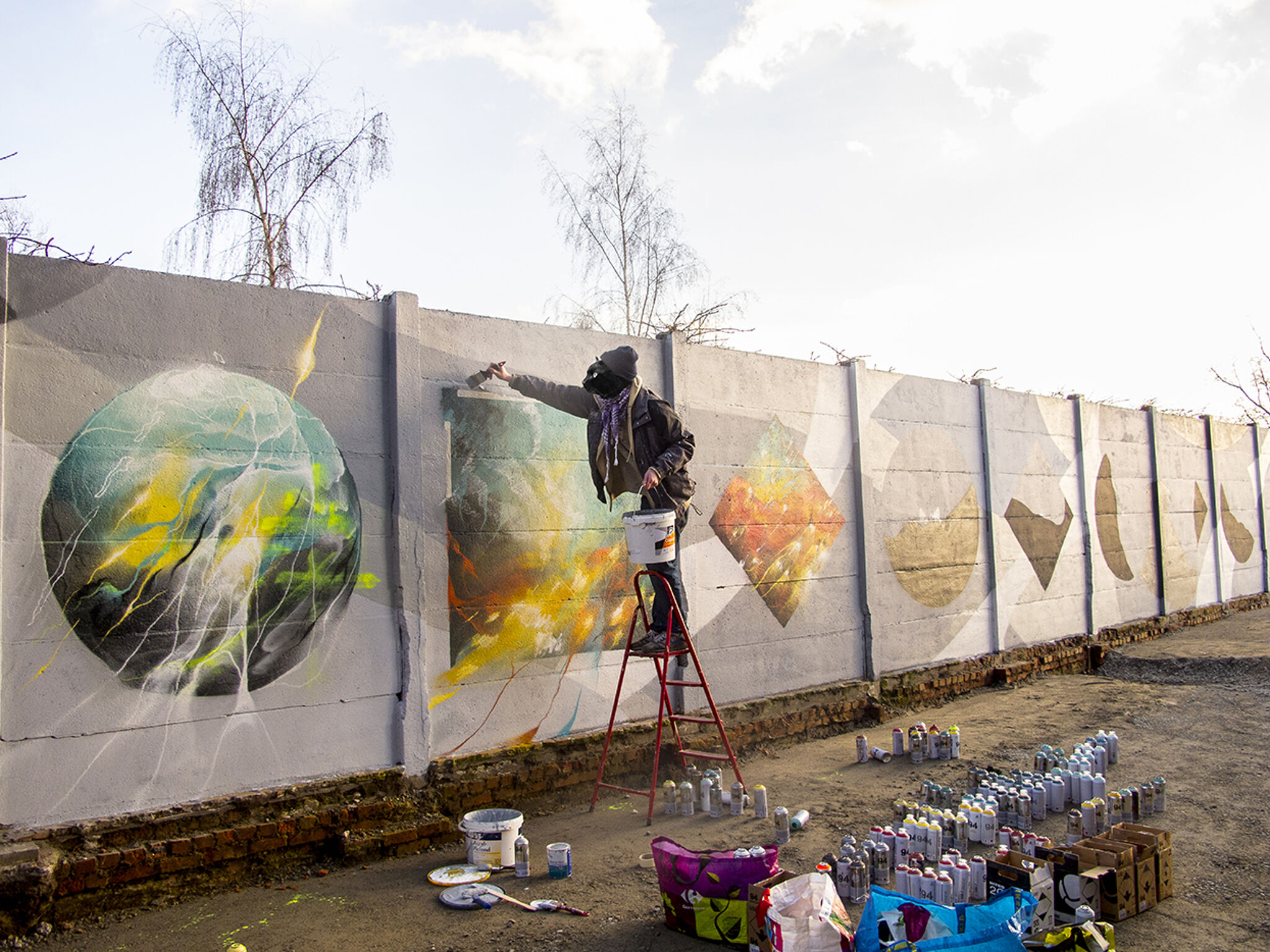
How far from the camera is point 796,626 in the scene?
6672 mm

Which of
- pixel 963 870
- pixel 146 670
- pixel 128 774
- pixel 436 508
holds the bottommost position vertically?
pixel 963 870

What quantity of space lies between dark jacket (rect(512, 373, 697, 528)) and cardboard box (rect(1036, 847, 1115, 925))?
2501 millimetres

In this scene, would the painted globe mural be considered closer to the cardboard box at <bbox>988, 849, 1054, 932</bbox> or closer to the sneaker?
the sneaker

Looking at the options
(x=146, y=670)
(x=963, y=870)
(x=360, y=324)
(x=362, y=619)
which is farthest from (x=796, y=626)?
(x=146, y=670)

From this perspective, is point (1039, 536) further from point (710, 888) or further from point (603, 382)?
point (710, 888)

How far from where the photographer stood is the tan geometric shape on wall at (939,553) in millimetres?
7645

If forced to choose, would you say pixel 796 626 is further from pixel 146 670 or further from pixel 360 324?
pixel 146 670

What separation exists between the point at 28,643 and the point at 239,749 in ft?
3.37

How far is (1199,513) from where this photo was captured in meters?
12.4

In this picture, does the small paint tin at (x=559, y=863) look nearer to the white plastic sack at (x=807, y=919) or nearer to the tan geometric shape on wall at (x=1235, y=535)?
the white plastic sack at (x=807, y=919)

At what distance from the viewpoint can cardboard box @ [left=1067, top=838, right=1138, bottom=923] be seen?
337 cm

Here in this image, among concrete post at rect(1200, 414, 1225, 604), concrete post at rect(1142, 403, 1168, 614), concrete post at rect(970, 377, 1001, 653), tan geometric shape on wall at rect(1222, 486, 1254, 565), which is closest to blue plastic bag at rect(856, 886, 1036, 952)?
concrete post at rect(970, 377, 1001, 653)

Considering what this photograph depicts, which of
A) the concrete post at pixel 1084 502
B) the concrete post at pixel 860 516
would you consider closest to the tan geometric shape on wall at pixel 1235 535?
the concrete post at pixel 1084 502

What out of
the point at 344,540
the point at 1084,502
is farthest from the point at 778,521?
the point at 1084,502
